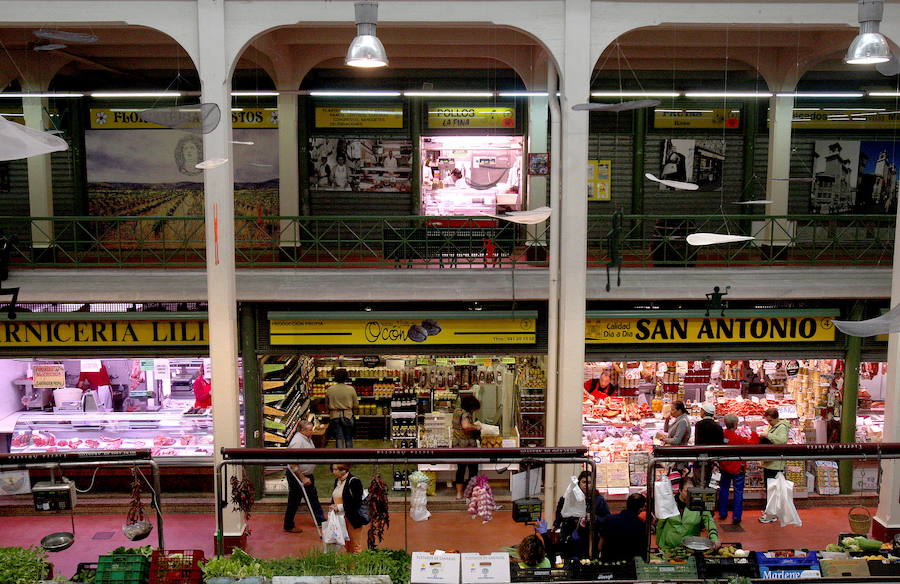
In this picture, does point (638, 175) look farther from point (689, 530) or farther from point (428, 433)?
point (689, 530)

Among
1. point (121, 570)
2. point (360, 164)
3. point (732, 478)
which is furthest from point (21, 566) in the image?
point (360, 164)

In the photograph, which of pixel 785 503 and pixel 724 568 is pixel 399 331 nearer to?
pixel 785 503

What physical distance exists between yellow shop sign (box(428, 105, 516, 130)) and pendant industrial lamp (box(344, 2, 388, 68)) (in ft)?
27.8

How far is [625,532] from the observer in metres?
8.02

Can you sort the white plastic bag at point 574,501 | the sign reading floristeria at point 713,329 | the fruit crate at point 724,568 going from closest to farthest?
the fruit crate at point 724,568
the white plastic bag at point 574,501
the sign reading floristeria at point 713,329

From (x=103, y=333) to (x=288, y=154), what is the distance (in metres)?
4.30

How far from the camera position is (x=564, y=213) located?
384 inches

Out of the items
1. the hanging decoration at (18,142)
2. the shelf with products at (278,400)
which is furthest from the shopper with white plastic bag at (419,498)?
the hanging decoration at (18,142)

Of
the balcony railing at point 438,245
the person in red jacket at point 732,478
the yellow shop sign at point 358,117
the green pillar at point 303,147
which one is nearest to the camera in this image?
the person in red jacket at point 732,478

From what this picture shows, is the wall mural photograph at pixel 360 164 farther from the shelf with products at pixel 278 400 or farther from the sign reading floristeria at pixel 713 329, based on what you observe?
the sign reading floristeria at pixel 713 329

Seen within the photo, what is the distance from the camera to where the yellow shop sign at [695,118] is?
1525 centimetres

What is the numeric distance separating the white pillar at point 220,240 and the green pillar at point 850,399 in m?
9.13

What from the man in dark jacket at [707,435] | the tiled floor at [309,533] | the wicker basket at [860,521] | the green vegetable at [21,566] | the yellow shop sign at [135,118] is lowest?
the tiled floor at [309,533]

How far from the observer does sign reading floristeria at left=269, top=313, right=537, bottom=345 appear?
1134cm
